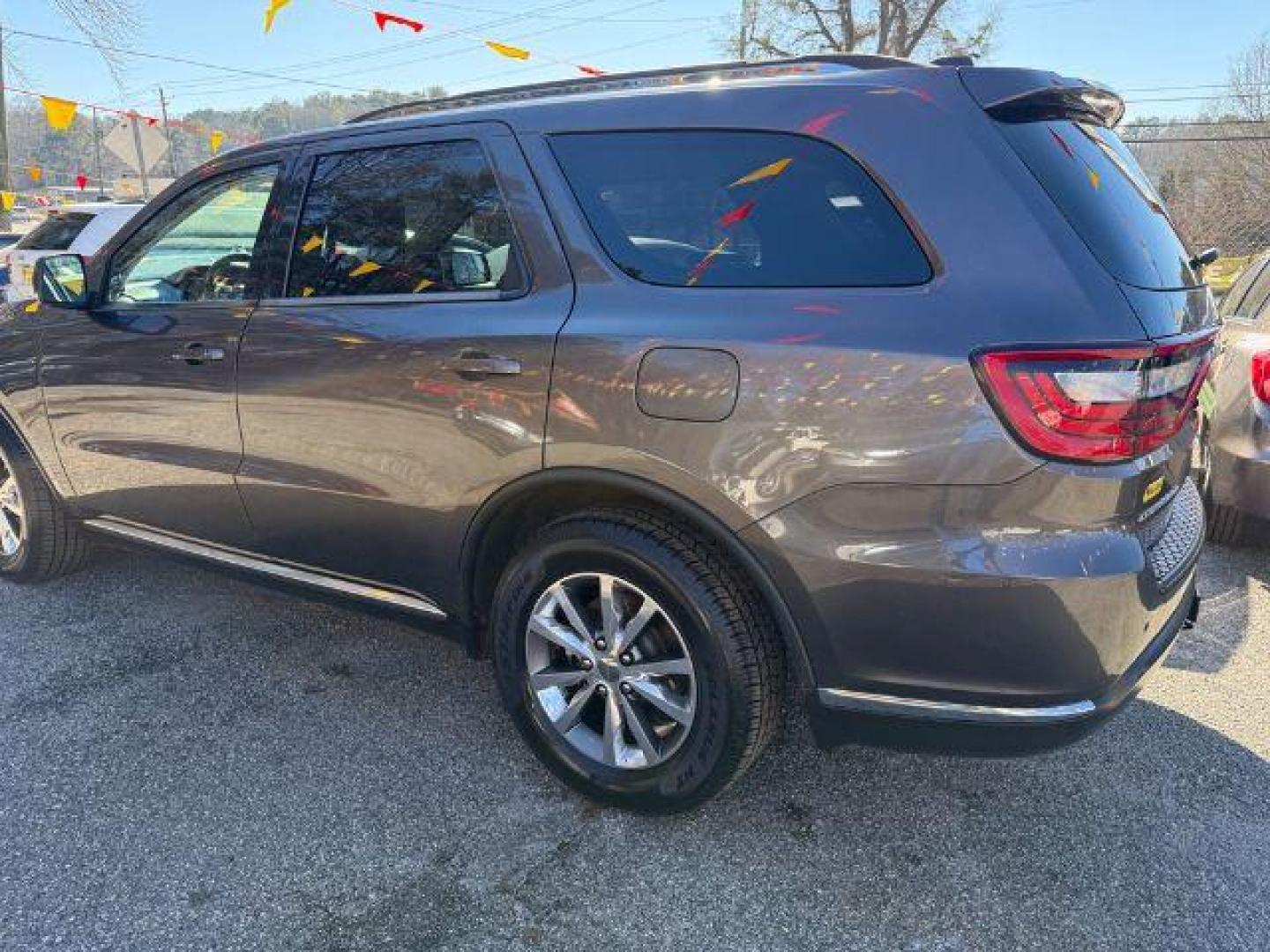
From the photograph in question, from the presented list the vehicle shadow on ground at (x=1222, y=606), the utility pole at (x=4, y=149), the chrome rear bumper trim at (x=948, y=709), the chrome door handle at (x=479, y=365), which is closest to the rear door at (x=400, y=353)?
the chrome door handle at (x=479, y=365)

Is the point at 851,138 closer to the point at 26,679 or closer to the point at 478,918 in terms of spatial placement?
the point at 478,918

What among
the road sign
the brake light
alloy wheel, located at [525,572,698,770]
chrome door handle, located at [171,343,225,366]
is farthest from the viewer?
the road sign

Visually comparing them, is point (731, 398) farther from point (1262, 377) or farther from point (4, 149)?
point (4, 149)

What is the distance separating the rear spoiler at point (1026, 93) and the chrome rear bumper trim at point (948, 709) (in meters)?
1.29

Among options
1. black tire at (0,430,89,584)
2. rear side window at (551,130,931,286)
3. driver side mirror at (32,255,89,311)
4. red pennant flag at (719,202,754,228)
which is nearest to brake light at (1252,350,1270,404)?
rear side window at (551,130,931,286)

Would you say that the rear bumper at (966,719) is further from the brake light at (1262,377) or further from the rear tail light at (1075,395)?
the brake light at (1262,377)

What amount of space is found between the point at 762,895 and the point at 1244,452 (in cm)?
331

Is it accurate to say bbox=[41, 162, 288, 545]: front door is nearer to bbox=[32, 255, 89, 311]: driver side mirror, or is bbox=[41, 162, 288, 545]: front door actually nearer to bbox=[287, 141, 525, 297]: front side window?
bbox=[32, 255, 89, 311]: driver side mirror

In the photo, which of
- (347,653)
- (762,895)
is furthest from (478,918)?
(347,653)

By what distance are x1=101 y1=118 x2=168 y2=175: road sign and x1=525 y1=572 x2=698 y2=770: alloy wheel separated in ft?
51.9

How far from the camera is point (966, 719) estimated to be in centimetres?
203

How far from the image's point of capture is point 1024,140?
6.63 ft

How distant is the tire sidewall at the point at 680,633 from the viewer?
2.25m

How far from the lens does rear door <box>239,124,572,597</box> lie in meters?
2.43
